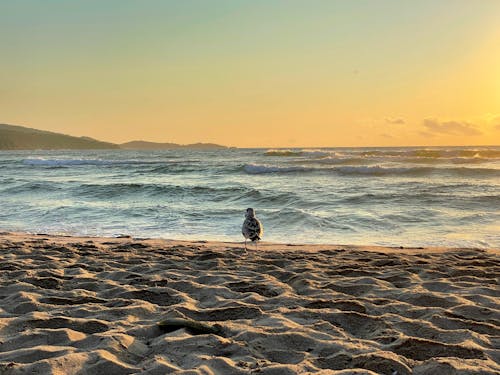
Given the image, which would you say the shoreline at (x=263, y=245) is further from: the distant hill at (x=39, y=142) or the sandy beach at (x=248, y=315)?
the distant hill at (x=39, y=142)

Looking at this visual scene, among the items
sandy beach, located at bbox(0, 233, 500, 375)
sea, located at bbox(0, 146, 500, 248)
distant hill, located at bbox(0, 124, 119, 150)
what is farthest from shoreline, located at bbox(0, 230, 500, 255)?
distant hill, located at bbox(0, 124, 119, 150)

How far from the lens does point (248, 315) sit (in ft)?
13.6

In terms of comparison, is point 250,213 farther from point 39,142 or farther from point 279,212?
point 39,142

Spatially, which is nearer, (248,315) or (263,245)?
(248,315)

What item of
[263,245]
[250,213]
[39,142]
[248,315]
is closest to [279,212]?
[263,245]

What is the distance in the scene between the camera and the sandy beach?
10.2ft

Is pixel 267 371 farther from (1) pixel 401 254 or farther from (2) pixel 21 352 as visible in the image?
(1) pixel 401 254

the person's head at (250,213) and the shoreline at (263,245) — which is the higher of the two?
the person's head at (250,213)

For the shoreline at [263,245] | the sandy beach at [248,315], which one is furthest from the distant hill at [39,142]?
the sandy beach at [248,315]

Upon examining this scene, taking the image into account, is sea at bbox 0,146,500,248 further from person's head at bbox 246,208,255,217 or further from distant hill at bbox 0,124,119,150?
distant hill at bbox 0,124,119,150

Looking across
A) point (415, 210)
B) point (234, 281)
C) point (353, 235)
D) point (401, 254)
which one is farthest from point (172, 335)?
point (415, 210)

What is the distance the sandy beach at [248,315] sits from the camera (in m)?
3.09

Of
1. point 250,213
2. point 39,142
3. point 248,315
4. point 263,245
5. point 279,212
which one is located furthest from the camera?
point 39,142

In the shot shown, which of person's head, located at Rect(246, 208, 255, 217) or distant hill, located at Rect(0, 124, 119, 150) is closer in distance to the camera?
person's head, located at Rect(246, 208, 255, 217)
